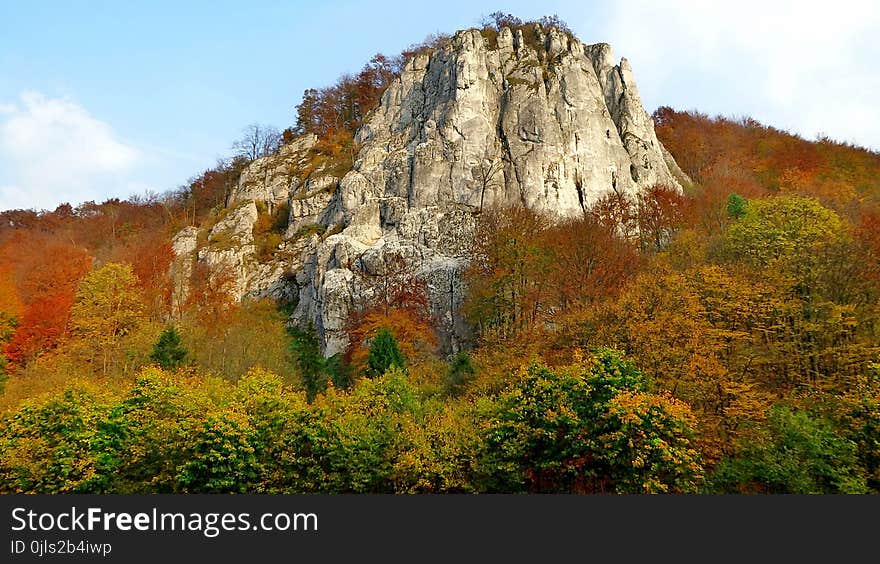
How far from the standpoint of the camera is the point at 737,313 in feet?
95.0

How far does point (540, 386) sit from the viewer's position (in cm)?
2516

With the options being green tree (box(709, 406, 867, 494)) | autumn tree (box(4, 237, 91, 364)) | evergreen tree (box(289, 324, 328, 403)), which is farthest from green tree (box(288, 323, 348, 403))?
green tree (box(709, 406, 867, 494))

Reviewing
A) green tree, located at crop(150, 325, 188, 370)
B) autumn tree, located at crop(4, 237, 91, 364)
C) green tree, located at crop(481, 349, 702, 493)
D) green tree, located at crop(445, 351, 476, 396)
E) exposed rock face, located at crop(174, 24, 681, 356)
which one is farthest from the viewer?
exposed rock face, located at crop(174, 24, 681, 356)

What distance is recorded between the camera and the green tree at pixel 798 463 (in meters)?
20.8

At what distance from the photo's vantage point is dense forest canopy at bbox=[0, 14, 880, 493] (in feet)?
75.0

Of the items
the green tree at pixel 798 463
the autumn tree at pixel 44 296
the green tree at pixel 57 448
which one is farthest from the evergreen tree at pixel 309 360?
the green tree at pixel 798 463

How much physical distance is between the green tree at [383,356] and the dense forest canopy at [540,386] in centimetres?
14

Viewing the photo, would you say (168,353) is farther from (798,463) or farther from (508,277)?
(798,463)

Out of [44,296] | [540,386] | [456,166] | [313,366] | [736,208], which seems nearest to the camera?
[540,386]

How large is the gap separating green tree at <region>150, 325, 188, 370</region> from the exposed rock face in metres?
13.6

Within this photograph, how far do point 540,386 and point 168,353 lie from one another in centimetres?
2477

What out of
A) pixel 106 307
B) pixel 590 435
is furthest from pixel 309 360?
pixel 590 435

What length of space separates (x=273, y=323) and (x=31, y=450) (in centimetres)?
2748

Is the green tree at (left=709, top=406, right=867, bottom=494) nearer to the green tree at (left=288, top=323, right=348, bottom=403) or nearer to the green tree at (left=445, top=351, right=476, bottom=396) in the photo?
the green tree at (left=445, top=351, right=476, bottom=396)
